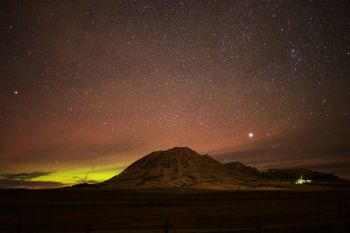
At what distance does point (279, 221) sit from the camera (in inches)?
1137

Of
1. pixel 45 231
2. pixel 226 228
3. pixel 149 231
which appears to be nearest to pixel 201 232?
pixel 226 228

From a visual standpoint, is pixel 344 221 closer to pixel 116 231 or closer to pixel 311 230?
pixel 311 230

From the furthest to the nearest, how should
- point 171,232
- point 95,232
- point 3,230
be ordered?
1. point 3,230
2. point 95,232
3. point 171,232

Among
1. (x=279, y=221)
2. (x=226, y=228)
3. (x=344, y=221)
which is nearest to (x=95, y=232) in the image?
(x=226, y=228)

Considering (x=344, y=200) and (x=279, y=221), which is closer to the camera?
(x=344, y=200)

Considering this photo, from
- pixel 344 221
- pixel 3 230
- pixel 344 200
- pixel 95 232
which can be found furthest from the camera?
pixel 3 230

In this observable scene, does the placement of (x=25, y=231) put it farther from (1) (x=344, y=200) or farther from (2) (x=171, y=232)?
(1) (x=344, y=200)

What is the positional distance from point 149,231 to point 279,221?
11.3m

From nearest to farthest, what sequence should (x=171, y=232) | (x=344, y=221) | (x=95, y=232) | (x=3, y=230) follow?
(x=344, y=221) < (x=171, y=232) < (x=95, y=232) < (x=3, y=230)

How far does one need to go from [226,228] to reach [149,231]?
5.90 metres

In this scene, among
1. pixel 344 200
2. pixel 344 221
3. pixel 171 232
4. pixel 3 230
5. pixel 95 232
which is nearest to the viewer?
pixel 344 221

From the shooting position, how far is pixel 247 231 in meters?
23.1

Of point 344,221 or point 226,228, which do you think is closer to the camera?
point 344,221

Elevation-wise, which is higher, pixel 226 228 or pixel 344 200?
pixel 344 200
